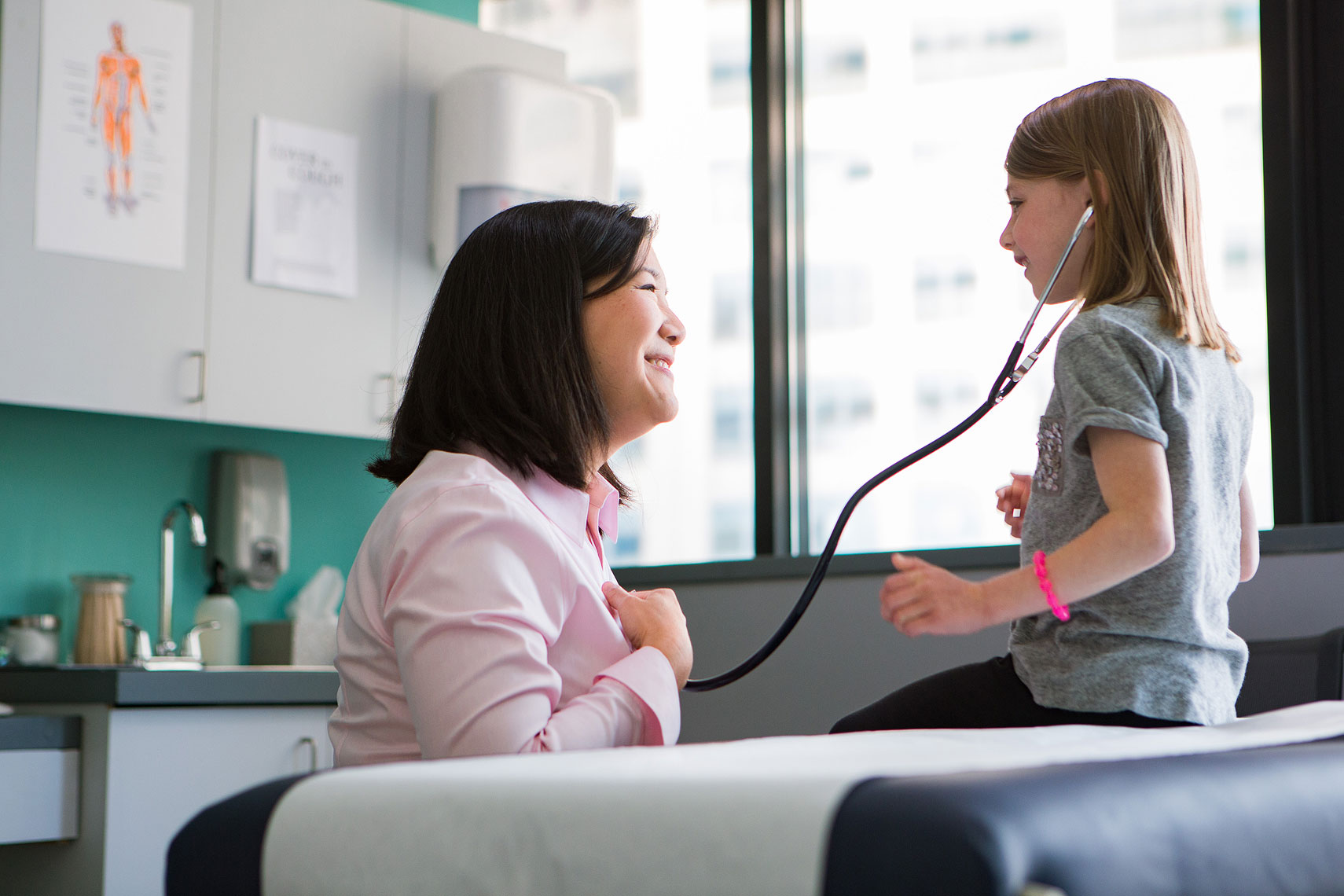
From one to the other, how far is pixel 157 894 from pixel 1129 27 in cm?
243

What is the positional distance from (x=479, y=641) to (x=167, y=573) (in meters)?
2.10

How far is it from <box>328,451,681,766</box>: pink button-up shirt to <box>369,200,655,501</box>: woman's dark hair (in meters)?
0.06

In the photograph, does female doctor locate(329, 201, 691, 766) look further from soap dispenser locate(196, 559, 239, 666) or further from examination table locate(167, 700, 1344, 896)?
soap dispenser locate(196, 559, 239, 666)

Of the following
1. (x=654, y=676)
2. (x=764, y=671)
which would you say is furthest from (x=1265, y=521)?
(x=654, y=676)

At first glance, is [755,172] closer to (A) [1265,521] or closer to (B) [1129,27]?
(B) [1129,27]

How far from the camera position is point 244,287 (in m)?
2.78

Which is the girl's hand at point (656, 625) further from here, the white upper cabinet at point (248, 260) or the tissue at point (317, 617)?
the tissue at point (317, 617)

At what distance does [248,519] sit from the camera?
300 centimetres

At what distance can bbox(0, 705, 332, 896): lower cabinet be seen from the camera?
2.27 metres

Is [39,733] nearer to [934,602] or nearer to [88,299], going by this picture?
[88,299]

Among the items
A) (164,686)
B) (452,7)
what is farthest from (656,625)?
(452,7)

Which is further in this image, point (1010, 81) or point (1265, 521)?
point (1010, 81)

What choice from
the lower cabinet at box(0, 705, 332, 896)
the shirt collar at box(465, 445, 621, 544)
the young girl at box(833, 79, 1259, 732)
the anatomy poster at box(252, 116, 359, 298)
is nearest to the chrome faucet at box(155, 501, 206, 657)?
the lower cabinet at box(0, 705, 332, 896)

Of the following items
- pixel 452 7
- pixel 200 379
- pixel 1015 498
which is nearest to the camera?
pixel 1015 498
